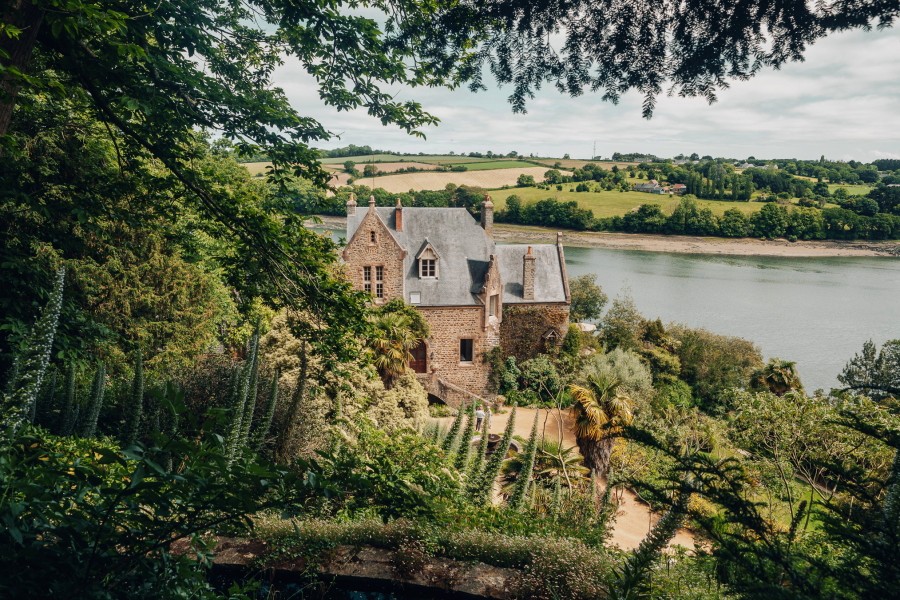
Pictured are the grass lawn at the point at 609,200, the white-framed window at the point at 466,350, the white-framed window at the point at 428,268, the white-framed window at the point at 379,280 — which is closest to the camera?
the white-framed window at the point at 379,280

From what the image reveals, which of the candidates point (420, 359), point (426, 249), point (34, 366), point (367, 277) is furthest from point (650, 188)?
point (34, 366)

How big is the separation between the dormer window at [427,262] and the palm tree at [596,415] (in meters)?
9.63

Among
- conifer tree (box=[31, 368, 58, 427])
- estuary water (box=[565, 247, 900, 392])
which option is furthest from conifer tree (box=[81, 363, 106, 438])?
estuary water (box=[565, 247, 900, 392])

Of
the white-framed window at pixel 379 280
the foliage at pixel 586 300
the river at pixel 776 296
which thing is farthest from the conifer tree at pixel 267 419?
the foliage at pixel 586 300

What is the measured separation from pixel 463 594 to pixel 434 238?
72.0ft

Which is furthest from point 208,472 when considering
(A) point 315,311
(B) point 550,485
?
(B) point 550,485

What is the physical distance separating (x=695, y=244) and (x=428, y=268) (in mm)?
53443

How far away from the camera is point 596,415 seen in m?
16.5

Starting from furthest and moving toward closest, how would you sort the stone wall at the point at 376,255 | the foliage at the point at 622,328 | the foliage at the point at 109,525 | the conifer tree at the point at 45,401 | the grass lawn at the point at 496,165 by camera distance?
the grass lawn at the point at 496,165, the foliage at the point at 622,328, the stone wall at the point at 376,255, the conifer tree at the point at 45,401, the foliage at the point at 109,525

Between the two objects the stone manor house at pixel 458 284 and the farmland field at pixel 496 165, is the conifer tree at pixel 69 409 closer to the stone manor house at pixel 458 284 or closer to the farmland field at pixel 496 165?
the stone manor house at pixel 458 284

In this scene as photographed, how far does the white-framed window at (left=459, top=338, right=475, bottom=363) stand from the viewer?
2514 cm

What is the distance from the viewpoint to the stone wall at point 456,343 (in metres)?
24.6

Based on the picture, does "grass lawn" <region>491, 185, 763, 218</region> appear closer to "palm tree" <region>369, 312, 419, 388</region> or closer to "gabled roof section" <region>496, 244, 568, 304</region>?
"gabled roof section" <region>496, 244, 568, 304</region>

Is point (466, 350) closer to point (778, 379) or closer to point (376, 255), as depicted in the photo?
point (376, 255)
